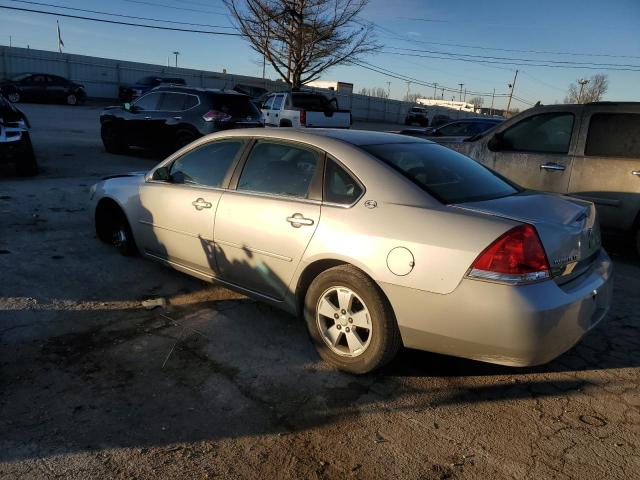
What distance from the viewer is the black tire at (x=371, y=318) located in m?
3.01

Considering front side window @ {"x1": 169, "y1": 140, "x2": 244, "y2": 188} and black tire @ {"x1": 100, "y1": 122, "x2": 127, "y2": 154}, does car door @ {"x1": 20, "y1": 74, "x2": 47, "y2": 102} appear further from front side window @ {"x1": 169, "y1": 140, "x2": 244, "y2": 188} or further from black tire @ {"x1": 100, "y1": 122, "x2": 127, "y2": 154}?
front side window @ {"x1": 169, "y1": 140, "x2": 244, "y2": 188}

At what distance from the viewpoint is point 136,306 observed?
166 inches

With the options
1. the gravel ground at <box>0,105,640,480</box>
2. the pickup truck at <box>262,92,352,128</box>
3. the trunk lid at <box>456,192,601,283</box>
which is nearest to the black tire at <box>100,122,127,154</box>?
the pickup truck at <box>262,92,352,128</box>

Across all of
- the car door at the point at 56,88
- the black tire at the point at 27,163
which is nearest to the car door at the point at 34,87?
the car door at the point at 56,88

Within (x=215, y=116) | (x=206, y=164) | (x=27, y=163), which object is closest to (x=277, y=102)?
(x=215, y=116)

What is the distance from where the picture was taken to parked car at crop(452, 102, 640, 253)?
5746 millimetres

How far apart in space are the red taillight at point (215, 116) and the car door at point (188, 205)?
6408 mm

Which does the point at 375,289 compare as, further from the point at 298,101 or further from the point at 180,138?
the point at 298,101

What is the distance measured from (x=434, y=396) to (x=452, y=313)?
0.60 metres

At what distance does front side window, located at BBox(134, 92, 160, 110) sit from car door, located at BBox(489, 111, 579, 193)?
7.87m

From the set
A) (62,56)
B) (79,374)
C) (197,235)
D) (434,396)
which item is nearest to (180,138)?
(197,235)

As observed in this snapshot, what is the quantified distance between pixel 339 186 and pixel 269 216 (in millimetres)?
566

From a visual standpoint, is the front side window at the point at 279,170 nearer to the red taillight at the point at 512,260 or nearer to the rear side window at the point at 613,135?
the red taillight at the point at 512,260

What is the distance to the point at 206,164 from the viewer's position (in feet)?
14.3
